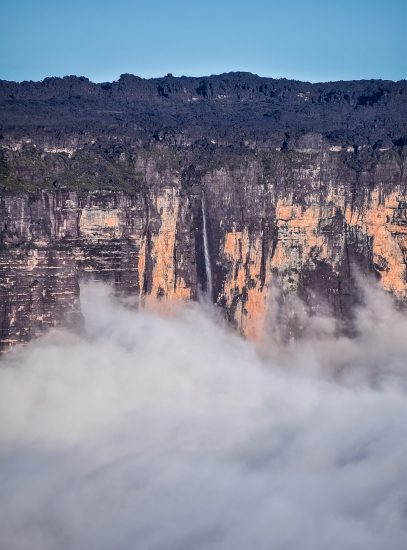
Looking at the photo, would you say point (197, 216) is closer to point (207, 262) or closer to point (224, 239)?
point (224, 239)

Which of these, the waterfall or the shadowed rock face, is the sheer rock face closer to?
the shadowed rock face

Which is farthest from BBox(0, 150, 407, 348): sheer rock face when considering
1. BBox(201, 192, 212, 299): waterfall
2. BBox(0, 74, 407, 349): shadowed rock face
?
BBox(201, 192, 212, 299): waterfall

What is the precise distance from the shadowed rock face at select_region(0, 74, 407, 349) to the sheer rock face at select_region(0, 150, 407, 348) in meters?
0.06

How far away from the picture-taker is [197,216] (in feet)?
198

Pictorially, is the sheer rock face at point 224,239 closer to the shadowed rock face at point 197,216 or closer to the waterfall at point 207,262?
the shadowed rock face at point 197,216

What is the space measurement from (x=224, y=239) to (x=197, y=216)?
6.19 feet

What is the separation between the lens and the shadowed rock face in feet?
185

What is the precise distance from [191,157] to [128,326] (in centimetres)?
959

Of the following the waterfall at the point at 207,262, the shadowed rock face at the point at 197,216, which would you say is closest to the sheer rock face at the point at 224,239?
the shadowed rock face at the point at 197,216

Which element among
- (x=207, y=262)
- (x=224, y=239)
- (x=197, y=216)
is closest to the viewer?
(x=197, y=216)

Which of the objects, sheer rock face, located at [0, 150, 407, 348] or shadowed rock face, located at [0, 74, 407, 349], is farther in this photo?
shadowed rock face, located at [0, 74, 407, 349]

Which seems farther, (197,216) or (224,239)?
(224,239)

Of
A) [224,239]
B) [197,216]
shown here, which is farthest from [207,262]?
[197,216]

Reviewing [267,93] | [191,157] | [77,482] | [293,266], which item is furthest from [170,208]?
[267,93]
